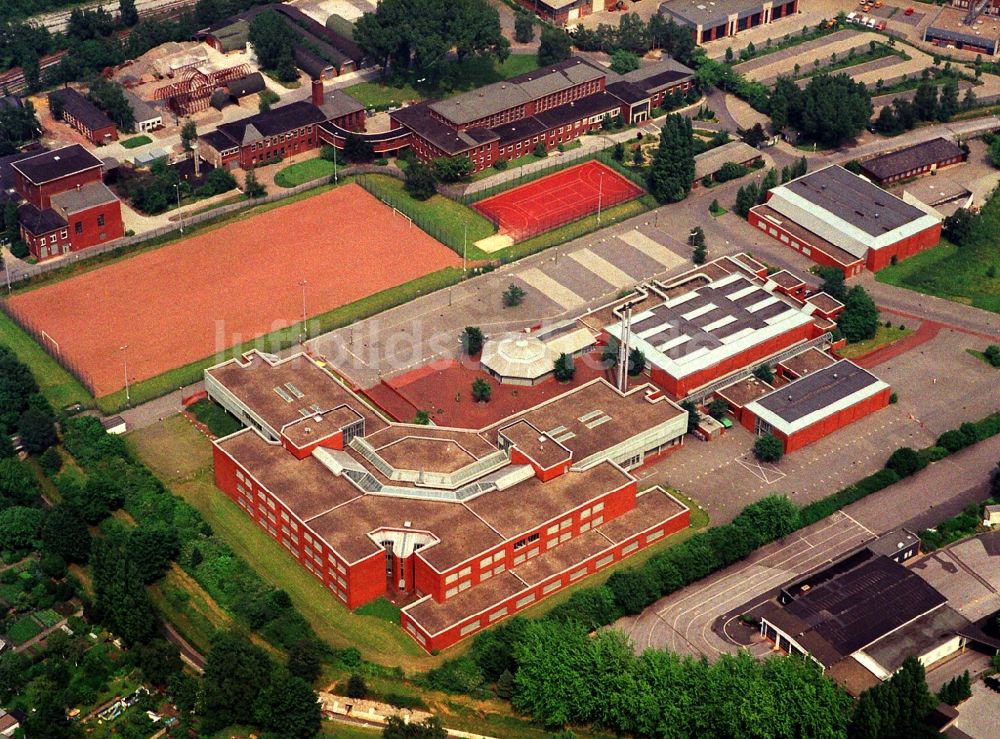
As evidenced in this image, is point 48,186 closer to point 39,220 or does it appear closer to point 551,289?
point 39,220

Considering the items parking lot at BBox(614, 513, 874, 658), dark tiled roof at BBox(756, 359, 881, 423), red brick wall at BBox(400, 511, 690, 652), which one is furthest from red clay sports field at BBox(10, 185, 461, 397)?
parking lot at BBox(614, 513, 874, 658)

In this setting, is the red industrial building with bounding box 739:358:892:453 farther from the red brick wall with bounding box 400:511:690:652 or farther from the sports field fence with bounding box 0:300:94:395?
the sports field fence with bounding box 0:300:94:395

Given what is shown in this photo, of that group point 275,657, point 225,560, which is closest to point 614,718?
point 275,657

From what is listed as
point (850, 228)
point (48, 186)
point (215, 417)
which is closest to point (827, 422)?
point (850, 228)

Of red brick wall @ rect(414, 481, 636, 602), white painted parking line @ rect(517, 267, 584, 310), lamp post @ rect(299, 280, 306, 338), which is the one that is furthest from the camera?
white painted parking line @ rect(517, 267, 584, 310)

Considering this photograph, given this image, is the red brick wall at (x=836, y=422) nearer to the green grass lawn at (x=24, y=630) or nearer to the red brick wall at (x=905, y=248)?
the red brick wall at (x=905, y=248)

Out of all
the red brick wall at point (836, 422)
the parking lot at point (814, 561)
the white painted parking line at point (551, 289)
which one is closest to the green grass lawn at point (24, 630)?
the parking lot at point (814, 561)

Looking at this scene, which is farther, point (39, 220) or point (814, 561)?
point (39, 220)
